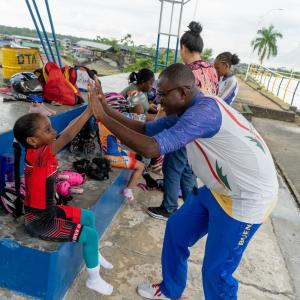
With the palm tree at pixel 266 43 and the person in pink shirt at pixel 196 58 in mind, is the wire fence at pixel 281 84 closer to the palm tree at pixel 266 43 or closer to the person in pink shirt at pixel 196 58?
the person in pink shirt at pixel 196 58

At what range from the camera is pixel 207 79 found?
10.1ft

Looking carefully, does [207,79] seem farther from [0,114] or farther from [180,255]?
[0,114]

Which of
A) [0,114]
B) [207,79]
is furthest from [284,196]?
[0,114]

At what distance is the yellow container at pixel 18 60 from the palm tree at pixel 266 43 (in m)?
54.0

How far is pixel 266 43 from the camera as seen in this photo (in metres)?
54.5

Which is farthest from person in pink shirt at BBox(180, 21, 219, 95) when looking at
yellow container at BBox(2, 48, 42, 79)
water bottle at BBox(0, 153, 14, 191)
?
yellow container at BBox(2, 48, 42, 79)

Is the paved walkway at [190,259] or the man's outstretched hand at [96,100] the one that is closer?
the man's outstretched hand at [96,100]

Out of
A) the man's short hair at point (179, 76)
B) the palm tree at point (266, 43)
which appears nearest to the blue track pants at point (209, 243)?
the man's short hair at point (179, 76)

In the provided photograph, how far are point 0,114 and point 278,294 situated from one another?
9.09ft

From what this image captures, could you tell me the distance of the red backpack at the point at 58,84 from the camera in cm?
372

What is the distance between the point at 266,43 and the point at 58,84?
57168mm

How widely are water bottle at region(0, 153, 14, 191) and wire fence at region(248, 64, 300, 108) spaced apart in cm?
1309

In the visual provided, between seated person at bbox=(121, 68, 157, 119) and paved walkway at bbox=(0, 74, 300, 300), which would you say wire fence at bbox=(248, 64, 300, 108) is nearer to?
seated person at bbox=(121, 68, 157, 119)

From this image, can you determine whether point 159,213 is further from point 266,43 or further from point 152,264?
point 266,43
